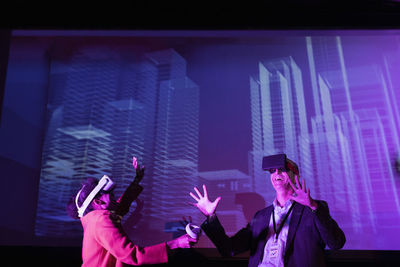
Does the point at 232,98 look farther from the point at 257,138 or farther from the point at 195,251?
the point at 195,251

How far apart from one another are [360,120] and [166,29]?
1868 mm

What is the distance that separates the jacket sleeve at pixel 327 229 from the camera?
1.84 m

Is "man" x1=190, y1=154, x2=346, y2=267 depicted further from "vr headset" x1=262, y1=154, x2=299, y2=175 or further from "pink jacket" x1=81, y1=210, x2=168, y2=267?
"pink jacket" x1=81, y1=210, x2=168, y2=267

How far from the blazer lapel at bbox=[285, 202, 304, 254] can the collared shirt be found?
3 cm

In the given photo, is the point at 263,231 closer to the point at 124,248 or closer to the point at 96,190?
the point at 124,248

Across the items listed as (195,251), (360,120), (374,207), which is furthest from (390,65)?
(195,251)

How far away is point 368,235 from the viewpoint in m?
2.73

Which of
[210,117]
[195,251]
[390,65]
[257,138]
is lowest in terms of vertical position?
[195,251]

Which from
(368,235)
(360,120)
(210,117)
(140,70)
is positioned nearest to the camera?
→ (368,235)

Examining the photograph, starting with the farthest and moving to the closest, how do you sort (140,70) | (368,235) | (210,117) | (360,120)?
(140,70), (210,117), (360,120), (368,235)

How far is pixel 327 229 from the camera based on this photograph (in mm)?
1856

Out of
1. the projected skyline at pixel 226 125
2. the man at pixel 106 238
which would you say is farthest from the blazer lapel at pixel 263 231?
the projected skyline at pixel 226 125
